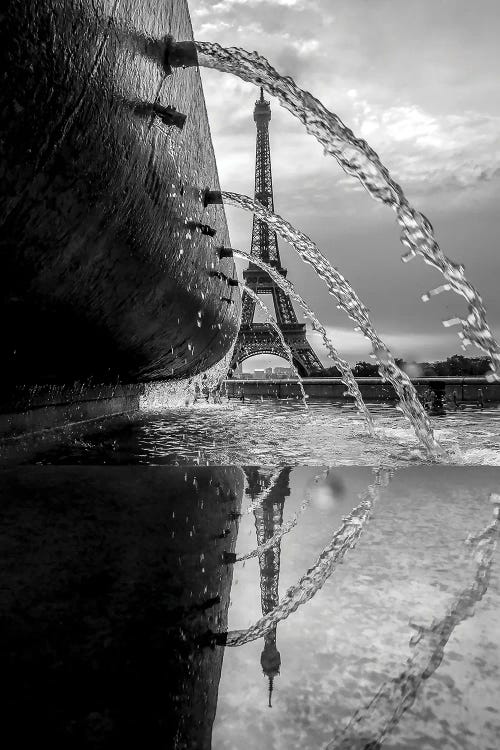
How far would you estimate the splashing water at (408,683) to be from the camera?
0.56 meters

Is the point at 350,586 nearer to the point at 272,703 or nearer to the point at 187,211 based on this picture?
the point at 272,703

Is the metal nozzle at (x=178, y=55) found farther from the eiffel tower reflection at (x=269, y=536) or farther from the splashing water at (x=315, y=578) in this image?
the splashing water at (x=315, y=578)

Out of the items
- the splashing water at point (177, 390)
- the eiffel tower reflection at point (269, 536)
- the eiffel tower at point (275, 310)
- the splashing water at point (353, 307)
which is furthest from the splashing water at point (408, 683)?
the eiffel tower at point (275, 310)

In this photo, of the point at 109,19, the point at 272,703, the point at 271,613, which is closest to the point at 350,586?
the point at 271,613

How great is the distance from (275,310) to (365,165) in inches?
1208

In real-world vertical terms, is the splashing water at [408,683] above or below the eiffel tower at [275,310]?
below

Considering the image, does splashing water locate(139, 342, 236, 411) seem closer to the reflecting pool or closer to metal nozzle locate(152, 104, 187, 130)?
metal nozzle locate(152, 104, 187, 130)

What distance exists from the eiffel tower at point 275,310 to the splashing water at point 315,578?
95.3ft

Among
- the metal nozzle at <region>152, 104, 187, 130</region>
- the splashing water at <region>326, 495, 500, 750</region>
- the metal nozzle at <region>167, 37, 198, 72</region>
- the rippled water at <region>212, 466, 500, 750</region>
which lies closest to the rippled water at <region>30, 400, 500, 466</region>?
the rippled water at <region>212, 466, 500, 750</region>

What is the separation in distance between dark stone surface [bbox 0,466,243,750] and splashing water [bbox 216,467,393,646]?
47 millimetres

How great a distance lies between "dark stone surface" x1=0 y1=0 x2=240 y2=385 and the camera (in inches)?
55.0

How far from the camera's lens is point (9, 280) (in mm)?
1800

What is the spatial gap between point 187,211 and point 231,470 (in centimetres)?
167

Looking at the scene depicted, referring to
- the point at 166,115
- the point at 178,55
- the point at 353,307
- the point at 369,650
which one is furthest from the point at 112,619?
the point at 353,307
